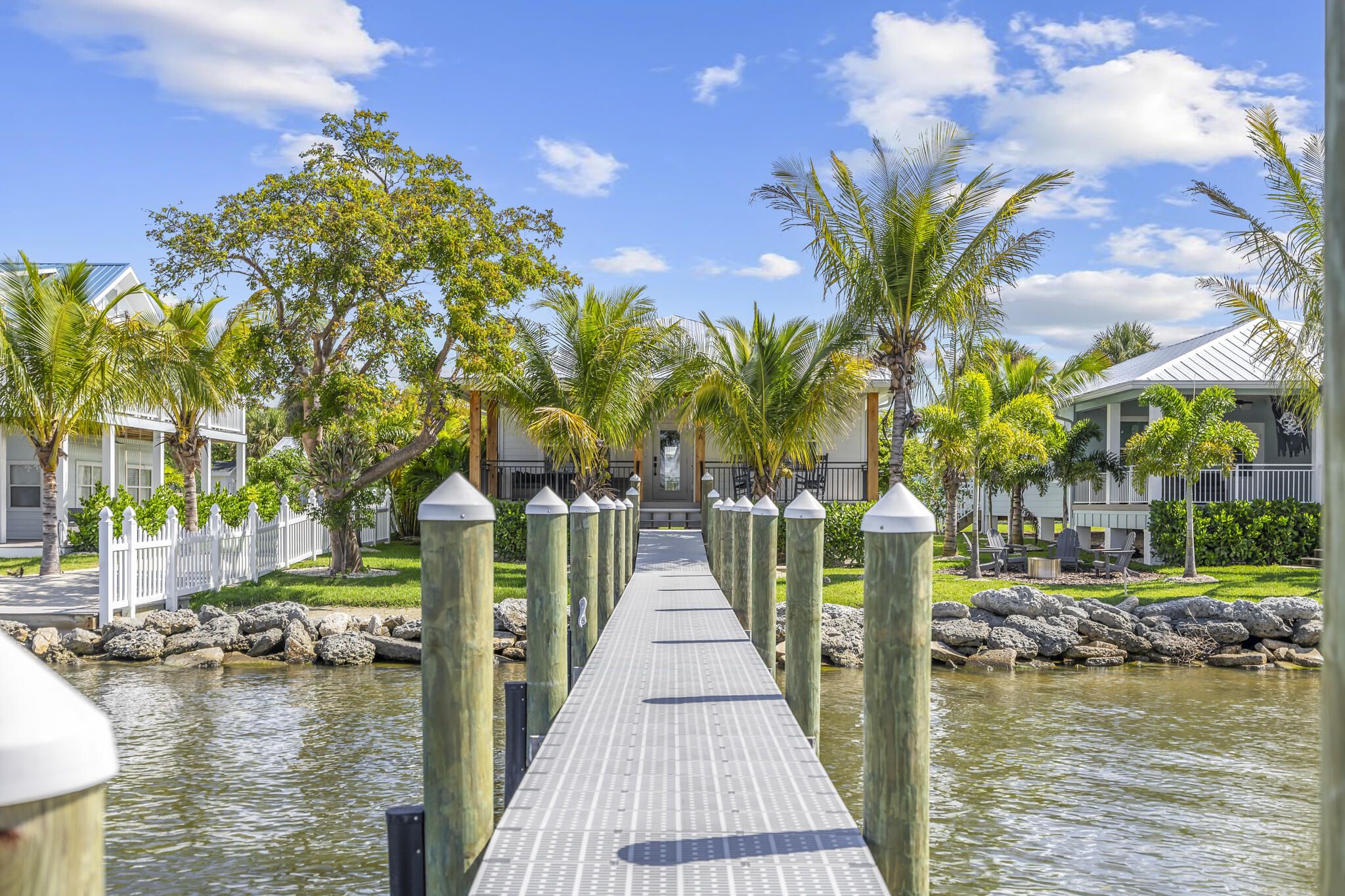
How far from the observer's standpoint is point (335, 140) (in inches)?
765

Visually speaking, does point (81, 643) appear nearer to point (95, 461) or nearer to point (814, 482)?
point (814, 482)

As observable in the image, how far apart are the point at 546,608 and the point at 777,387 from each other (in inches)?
572

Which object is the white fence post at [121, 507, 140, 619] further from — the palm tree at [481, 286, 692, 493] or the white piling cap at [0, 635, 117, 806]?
the white piling cap at [0, 635, 117, 806]

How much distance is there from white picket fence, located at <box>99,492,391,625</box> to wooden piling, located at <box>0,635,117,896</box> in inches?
571

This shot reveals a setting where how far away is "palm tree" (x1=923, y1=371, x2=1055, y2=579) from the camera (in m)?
23.2

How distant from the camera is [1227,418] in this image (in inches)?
1054

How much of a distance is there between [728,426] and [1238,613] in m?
9.47

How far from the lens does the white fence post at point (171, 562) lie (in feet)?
54.2

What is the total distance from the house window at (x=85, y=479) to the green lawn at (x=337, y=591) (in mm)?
Answer: 11703

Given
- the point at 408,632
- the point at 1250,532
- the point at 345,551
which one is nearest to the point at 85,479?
the point at 345,551

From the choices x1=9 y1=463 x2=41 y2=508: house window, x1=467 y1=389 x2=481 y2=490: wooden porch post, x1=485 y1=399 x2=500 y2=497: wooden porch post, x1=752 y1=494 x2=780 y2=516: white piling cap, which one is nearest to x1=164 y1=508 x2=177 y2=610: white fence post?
x1=467 y1=389 x2=481 y2=490: wooden porch post

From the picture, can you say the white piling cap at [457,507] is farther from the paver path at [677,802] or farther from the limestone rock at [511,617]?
the limestone rock at [511,617]

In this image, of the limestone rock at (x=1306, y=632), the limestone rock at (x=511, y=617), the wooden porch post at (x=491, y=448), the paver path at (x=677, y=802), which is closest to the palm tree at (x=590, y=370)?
the wooden porch post at (x=491, y=448)

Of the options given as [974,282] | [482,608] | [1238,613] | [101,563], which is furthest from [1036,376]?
[482,608]
